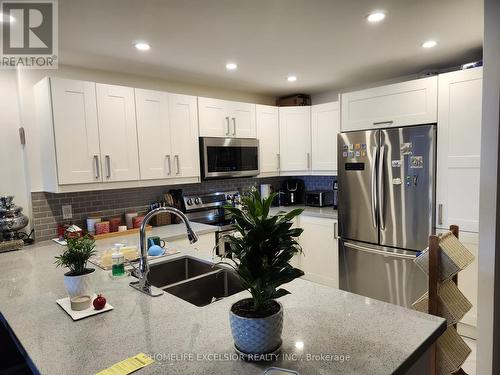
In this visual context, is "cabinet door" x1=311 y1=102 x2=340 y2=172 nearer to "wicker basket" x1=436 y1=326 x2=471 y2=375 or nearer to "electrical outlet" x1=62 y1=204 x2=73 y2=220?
"wicker basket" x1=436 y1=326 x2=471 y2=375

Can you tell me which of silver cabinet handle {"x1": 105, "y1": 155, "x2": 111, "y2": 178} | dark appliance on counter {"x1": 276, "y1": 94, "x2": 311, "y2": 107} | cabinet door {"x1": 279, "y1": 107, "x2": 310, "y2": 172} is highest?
dark appliance on counter {"x1": 276, "y1": 94, "x2": 311, "y2": 107}

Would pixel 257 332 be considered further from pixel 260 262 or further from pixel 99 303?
pixel 99 303

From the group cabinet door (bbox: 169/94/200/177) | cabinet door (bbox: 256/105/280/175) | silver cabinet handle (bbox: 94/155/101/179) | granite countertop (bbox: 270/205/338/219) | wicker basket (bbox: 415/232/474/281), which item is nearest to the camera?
wicker basket (bbox: 415/232/474/281)

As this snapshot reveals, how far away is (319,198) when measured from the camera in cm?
411

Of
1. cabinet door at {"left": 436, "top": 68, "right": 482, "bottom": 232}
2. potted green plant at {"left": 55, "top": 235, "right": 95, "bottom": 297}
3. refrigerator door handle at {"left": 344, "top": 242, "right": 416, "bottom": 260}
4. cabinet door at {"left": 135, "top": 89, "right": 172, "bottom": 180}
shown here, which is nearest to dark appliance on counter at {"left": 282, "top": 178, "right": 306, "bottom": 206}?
refrigerator door handle at {"left": 344, "top": 242, "right": 416, "bottom": 260}

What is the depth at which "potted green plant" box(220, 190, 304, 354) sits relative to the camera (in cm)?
99

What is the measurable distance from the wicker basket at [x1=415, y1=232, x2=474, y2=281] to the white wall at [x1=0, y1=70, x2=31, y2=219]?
10.2 ft

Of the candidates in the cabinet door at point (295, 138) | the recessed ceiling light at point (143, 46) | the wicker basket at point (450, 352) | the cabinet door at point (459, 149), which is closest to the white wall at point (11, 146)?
the recessed ceiling light at point (143, 46)

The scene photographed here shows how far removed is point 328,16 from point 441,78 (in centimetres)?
132

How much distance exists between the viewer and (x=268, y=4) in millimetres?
1823

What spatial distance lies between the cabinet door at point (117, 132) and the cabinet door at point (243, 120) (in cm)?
115

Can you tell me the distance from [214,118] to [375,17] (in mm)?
1937

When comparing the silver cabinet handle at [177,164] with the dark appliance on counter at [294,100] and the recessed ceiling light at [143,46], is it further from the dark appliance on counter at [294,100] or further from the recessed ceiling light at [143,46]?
the dark appliance on counter at [294,100]

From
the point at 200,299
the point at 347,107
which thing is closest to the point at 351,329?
the point at 200,299
